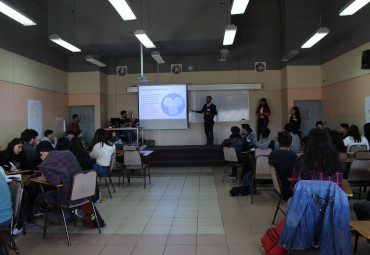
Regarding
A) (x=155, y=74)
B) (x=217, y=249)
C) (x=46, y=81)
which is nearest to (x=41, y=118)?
(x=46, y=81)

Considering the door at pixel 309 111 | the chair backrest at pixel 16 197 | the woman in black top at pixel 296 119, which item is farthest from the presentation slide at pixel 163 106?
the chair backrest at pixel 16 197

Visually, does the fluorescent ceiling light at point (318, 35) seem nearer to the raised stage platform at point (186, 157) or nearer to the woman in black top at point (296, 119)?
the woman in black top at point (296, 119)

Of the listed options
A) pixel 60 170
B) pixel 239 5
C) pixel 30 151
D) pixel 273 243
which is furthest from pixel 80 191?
pixel 239 5

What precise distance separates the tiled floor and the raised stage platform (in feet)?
9.54

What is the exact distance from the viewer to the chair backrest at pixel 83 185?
124 inches

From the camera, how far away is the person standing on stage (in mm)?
9235

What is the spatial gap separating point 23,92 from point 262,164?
6.09 metres

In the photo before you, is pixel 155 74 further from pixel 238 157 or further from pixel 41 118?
pixel 238 157

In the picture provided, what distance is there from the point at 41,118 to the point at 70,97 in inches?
82.4

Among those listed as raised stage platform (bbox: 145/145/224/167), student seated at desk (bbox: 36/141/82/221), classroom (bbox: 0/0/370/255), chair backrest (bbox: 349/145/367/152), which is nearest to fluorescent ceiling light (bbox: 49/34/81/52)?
classroom (bbox: 0/0/370/255)

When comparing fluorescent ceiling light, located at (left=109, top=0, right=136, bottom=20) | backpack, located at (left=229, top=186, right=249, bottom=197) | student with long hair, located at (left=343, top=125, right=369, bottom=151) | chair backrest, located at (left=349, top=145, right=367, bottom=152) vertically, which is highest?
fluorescent ceiling light, located at (left=109, top=0, right=136, bottom=20)

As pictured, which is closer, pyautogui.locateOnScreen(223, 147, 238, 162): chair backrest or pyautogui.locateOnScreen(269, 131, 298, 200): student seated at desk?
pyautogui.locateOnScreen(269, 131, 298, 200): student seated at desk

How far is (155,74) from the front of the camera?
10.2 metres

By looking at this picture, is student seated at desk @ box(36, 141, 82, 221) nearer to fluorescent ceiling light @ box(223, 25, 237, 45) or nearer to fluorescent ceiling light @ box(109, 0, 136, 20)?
fluorescent ceiling light @ box(109, 0, 136, 20)
